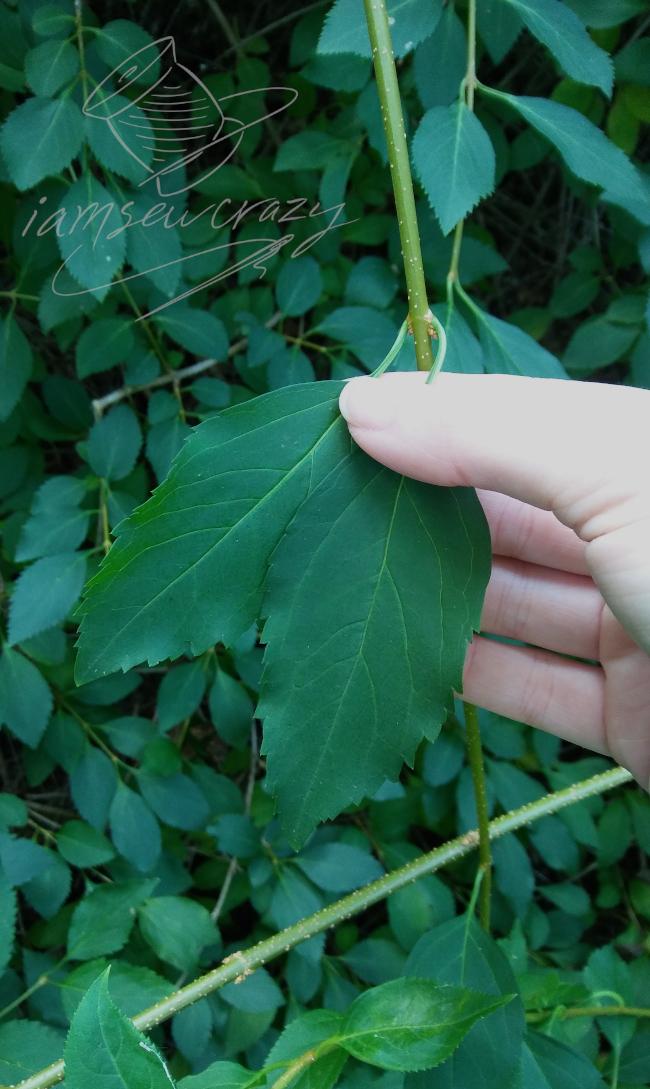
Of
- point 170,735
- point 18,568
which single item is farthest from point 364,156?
point 170,735

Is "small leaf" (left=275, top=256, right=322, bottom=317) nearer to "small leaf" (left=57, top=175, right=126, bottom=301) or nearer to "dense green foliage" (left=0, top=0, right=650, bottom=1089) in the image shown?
Result: "dense green foliage" (left=0, top=0, right=650, bottom=1089)

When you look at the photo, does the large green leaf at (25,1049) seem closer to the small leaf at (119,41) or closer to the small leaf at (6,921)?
the small leaf at (6,921)

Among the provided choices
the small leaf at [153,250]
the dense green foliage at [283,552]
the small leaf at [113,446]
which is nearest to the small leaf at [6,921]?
the dense green foliage at [283,552]

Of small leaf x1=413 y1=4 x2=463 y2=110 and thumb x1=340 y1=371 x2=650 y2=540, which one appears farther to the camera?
small leaf x1=413 y1=4 x2=463 y2=110

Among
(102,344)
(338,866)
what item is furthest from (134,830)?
(102,344)

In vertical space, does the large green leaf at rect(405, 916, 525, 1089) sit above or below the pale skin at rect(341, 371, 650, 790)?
below

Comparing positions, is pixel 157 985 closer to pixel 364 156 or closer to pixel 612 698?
pixel 612 698

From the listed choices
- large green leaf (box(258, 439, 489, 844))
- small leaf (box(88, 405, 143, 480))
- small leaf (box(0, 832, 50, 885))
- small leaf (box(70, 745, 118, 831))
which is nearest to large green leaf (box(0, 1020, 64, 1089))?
small leaf (box(0, 832, 50, 885))
